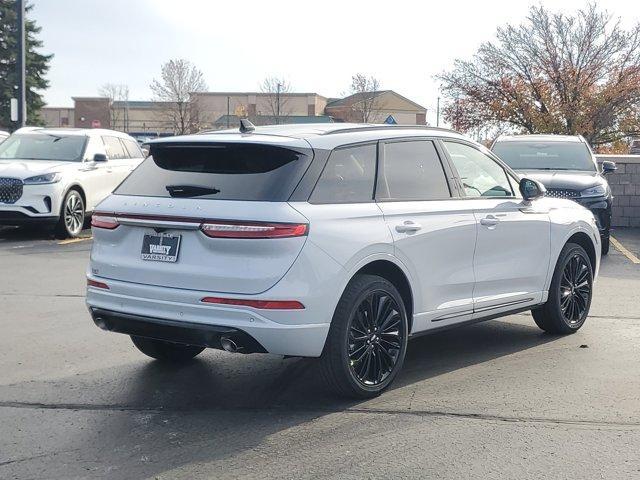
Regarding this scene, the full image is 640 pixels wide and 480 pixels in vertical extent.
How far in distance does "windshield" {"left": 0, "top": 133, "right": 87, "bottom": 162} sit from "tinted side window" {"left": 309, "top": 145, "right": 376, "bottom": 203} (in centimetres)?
1005

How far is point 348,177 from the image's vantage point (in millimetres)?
5453

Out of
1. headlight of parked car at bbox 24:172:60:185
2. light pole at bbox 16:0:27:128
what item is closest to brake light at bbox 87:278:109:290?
headlight of parked car at bbox 24:172:60:185

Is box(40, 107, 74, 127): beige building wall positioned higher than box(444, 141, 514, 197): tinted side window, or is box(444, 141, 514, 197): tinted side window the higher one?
box(40, 107, 74, 127): beige building wall

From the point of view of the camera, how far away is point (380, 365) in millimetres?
5473

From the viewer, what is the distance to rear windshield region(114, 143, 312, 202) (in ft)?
16.6

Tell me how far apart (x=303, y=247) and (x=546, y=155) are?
9.38m

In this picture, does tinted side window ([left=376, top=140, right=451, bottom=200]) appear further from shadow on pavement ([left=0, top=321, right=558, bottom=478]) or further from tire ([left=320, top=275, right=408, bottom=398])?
shadow on pavement ([left=0, top=321, right=558, bottom=478])

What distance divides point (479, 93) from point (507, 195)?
94.8ft

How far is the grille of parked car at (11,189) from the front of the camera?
1342cm

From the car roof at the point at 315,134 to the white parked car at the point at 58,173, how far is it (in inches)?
331

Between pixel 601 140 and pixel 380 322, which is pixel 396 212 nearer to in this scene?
pixel 380 322

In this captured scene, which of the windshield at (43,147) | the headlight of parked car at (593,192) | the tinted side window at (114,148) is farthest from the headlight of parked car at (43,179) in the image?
the headlight of parked car at (593,192)

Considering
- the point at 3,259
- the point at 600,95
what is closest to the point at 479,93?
the point at 600,95

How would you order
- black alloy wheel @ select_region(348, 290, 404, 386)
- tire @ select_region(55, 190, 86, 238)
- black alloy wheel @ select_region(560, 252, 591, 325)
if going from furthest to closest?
1. tire @ select_region(55, 190, 86, 238)
2. black alloy wheel @ select_region(560, 252, 591, 325)
3. black alloy wheel @ select_region(348, 290, 404, 386)
